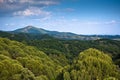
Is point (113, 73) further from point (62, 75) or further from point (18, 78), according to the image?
point (18, 78)

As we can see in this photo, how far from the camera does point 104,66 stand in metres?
86.5

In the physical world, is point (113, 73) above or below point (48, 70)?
above

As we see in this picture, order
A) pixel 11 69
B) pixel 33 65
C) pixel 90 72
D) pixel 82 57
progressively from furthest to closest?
pixel 33 65
pixel 11 69
pixel 82 57
pixel 90 72

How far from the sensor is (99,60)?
88.1 m

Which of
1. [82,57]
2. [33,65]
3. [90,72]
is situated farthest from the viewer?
[33,65]

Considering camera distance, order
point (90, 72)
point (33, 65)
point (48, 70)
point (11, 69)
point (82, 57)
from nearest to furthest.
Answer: point (90, 72) < point (82, 57) < point (11, 69) < point (33, 65) < point (48, 70)

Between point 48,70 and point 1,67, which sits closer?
point 1,67

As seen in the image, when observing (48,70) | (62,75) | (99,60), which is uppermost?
(99,60)

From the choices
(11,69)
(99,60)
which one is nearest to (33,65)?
(11,69)

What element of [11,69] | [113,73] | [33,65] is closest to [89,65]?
[113,73]

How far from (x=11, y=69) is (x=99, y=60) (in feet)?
131

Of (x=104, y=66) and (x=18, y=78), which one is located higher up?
(x=104, y=66)

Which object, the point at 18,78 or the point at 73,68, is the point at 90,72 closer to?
the point at 73,68

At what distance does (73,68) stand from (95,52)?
1281 cm
